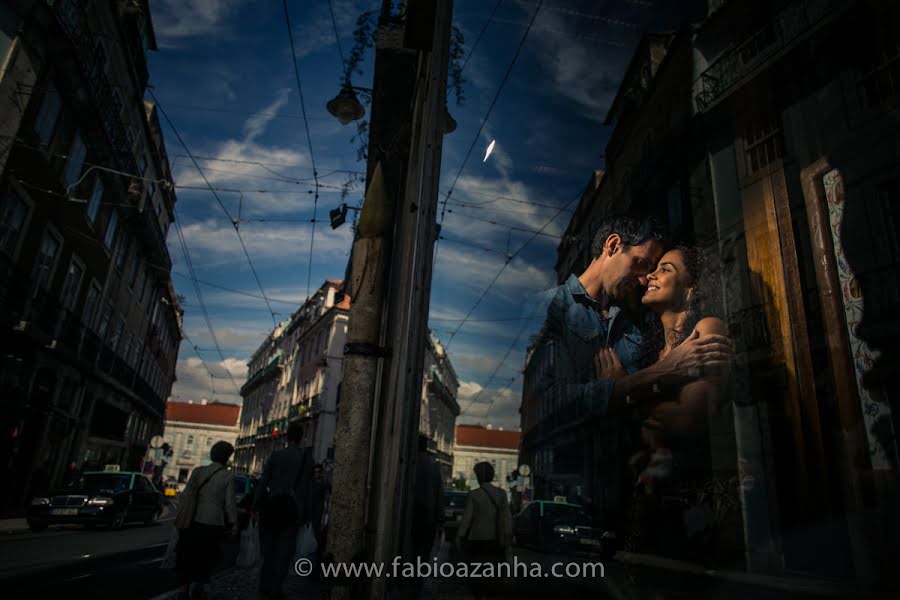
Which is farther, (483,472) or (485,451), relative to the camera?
(483,472)

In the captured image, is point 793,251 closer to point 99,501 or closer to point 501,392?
point 501,392

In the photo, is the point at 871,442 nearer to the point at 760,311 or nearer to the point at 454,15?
the point at 760,311

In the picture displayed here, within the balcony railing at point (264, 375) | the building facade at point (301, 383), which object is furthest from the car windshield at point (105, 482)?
the balcony railing at point (264, 375)

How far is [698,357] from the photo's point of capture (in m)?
1.53

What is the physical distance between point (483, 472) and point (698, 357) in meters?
1.70

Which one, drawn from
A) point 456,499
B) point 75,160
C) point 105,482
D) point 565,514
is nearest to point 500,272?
point 565,514

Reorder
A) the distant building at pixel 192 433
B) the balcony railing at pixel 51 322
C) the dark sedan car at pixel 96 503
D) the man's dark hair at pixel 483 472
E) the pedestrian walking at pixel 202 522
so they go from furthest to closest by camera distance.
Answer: the distant building at pixel 192 433 → the balcony railing at pixel 51 322 → the dark sedan car at pixel 96 503 → the pedestrian walking at pixel 202 522 → the man's dark hair at pixel 483 472

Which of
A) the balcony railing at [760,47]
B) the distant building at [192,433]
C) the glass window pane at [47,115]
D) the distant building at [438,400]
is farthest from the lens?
the distant building at [192,433]

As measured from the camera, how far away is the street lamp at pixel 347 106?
3873mm

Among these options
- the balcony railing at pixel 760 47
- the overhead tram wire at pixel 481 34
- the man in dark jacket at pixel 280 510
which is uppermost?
the overhead tram wire at pixel 481 34

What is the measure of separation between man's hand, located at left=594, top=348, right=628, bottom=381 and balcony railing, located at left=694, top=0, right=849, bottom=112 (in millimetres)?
858

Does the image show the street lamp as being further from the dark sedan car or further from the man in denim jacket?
the dark sedan car

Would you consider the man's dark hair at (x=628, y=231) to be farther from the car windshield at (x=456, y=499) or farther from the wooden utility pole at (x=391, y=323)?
the car windshield at (x=456, y=499)

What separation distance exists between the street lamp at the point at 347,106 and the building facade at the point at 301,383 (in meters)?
12.0
